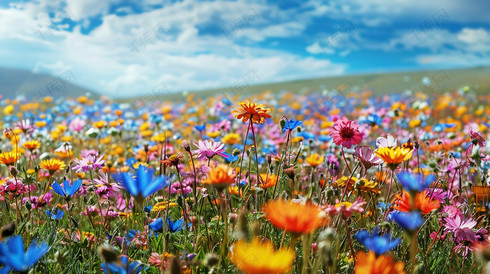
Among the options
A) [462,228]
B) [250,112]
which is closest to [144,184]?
[250,112]

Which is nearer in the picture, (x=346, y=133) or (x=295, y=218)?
(x=295, y=218)

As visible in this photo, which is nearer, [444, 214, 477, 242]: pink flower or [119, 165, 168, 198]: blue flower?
[119, 165, 168, 198]: blue flower

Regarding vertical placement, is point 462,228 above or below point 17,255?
below

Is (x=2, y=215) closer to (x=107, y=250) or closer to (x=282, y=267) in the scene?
(x=107, y=250)

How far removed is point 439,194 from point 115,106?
490cm

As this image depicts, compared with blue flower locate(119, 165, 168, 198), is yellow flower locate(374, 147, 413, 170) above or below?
below

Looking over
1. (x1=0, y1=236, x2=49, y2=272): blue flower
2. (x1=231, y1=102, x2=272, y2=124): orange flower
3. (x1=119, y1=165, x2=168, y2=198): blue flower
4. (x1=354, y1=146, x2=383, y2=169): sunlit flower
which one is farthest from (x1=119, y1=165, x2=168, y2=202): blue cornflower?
(x1=354, y1=146, x2=383, y2=169): sunlit flower

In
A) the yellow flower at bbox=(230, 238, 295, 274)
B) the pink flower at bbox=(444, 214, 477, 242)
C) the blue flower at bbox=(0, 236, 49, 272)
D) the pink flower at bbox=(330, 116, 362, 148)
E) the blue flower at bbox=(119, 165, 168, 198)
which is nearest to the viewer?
the yellow flower at bbox=(230, 238, 295, 274)

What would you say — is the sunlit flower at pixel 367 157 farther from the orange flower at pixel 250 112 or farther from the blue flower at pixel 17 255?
the blue flower at pixel 17 255

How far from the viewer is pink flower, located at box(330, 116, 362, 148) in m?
1.52

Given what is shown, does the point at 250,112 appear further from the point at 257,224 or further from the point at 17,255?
the point at 17,255

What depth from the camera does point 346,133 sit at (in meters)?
1.54

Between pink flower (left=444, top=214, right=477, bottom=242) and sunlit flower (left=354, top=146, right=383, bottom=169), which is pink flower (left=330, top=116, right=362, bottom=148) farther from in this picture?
pink flower (left=444, top=214, right=477, bottom=242)

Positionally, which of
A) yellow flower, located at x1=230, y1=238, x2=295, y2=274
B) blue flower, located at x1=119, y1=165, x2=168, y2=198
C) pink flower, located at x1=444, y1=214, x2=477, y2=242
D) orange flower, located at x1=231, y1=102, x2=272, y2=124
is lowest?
pink flower, located at x1=444, y1=214, x2=477, y2=242
